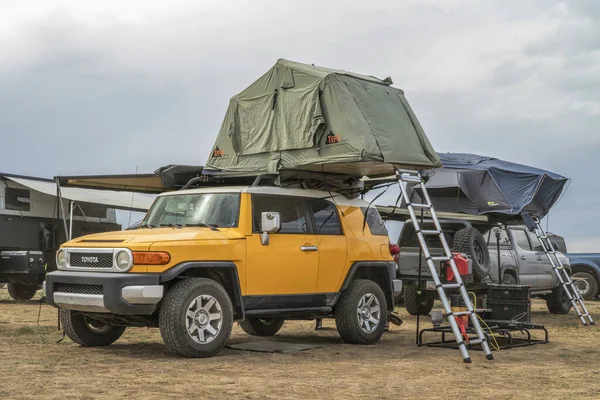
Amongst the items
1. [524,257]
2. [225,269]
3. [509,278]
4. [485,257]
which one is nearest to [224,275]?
[225,269]

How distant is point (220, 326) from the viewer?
29.7 ft

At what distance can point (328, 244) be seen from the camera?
10398 millimetres

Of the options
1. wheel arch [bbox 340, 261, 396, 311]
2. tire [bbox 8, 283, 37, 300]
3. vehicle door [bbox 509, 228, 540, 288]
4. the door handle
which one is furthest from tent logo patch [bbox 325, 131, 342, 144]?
tire [bbox 8, 283, 37, 300]

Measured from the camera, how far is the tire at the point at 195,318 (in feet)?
28.6

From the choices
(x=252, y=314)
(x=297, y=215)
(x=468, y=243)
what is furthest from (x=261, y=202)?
(x=468, y=243)

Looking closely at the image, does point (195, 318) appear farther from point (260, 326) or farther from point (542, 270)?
point (542, 270)

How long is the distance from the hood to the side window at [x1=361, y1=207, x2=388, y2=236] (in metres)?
2.38

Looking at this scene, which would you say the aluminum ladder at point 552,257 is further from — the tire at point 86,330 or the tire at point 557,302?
the tire at point 86,330

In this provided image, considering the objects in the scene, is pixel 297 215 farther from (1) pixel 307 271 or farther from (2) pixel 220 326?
(2) pixel 220 326

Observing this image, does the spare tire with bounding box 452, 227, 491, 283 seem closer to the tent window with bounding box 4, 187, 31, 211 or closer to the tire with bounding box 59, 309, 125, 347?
the tire with bounding box 59, 309, 125, 347

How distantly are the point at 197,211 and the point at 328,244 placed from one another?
166cm

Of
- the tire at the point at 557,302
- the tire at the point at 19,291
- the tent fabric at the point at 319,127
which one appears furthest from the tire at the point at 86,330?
the tire at the point at 557,302

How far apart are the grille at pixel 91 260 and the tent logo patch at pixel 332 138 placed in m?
3.00

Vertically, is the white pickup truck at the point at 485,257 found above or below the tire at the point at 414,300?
above
